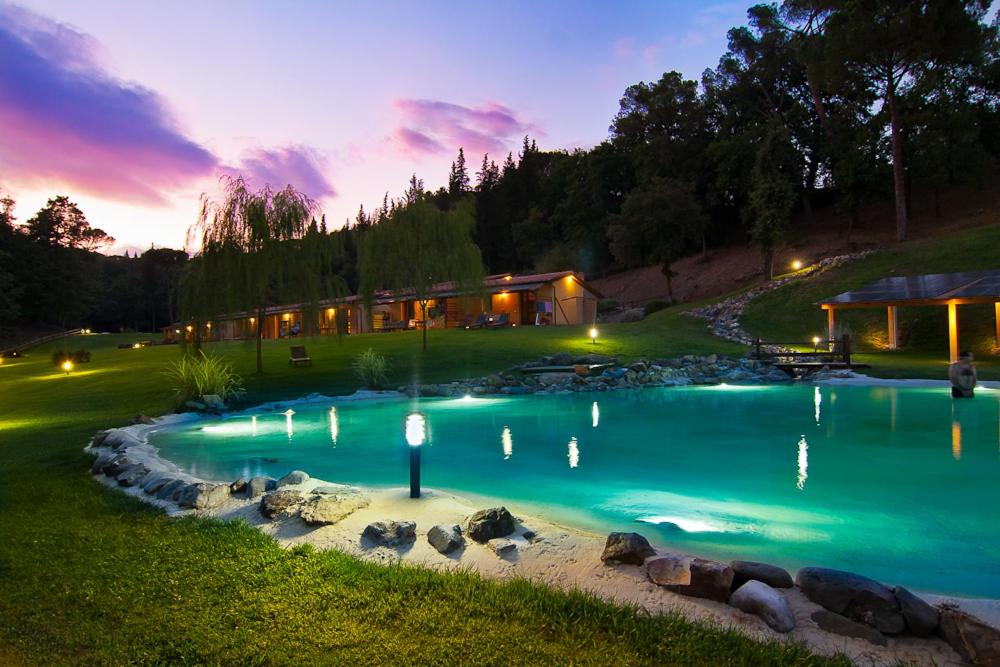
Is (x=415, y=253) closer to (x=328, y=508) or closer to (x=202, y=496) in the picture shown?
(x=202, y=496)

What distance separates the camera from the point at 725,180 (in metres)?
52.7

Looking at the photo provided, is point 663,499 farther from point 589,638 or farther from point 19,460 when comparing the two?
point 19,460

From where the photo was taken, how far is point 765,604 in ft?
10.5

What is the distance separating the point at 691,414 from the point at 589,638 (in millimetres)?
10696

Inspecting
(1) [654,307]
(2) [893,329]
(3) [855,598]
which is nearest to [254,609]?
(3) [855,598]

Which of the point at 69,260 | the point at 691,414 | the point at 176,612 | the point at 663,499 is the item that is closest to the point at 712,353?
the point at 691,414

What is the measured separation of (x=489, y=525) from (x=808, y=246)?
163 ft

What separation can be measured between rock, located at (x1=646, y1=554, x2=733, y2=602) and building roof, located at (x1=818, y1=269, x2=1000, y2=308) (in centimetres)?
1945

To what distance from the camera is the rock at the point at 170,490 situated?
572 centimetres

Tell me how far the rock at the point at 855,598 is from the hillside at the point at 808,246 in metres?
41.1

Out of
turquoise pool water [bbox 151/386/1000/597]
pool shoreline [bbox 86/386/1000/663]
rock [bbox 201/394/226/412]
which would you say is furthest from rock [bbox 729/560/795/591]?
rock [bbox 201/394/226/412]

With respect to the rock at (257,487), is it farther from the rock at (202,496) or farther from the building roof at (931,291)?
the building roof at (931,291)

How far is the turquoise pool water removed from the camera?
5.24 metres

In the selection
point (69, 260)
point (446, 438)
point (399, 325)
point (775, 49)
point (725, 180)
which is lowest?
point (446, 438)
